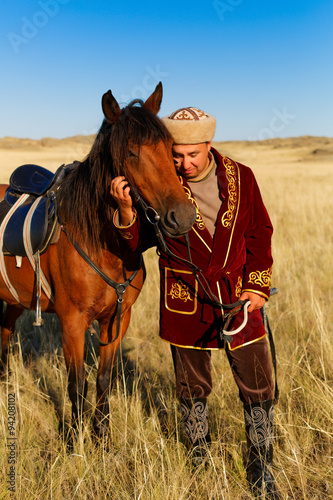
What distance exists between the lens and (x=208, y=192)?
219 cm

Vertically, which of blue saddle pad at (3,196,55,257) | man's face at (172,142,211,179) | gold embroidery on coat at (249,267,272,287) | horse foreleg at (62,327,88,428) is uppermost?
man's face at (172,142,211,179)

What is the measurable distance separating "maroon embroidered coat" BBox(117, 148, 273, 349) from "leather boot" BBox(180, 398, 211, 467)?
380 millimetres

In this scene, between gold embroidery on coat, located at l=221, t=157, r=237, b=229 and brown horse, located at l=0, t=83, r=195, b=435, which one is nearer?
brown horse, located at l=0, t=83, r=195, b=435

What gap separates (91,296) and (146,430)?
96cm

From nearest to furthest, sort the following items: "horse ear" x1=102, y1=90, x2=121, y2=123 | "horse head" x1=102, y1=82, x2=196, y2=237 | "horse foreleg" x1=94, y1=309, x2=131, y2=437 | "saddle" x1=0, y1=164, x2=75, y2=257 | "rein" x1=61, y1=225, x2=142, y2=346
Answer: "horse head" x1=102, y1=82, x2=196, y2=237 → "horse ear" x1=102, y1=90, x2=121, y2=123 → "rein" x1=61, y1=225, x2=142, y2=346 → "saddle" x1=0, y1=164, x2=75, y2=257 → "horse foreleg" x1=94, y1=309, x2=131, y2=437

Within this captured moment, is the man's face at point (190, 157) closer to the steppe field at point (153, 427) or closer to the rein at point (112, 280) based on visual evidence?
the rein at point (112, 280)

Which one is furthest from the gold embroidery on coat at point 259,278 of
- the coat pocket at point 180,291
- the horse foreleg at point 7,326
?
the horse foreleg at point 7,326

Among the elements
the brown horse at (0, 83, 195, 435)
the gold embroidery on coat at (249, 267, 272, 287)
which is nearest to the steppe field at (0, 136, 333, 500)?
the brown horse at (0, 83, 195, 435)

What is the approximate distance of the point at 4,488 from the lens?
217 cm

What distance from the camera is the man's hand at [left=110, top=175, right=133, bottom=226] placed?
196 centimetres

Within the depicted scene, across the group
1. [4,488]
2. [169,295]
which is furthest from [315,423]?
[4,488]

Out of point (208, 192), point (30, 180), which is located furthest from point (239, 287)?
point (30, 180)

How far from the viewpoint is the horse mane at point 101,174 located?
2.02m

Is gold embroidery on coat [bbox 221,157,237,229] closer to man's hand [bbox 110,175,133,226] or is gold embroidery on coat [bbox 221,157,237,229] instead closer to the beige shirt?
the beige shirt
